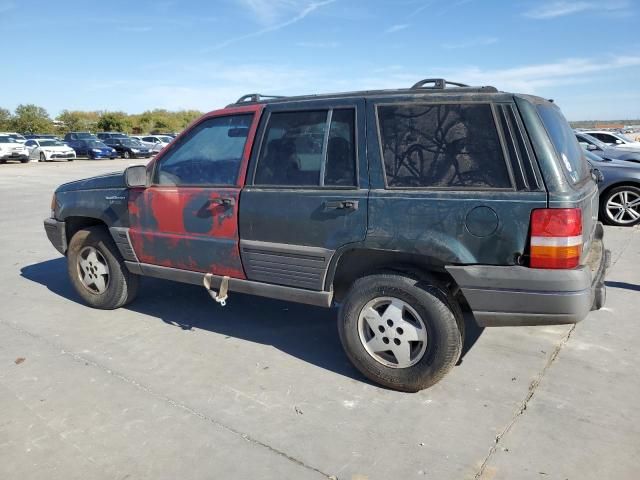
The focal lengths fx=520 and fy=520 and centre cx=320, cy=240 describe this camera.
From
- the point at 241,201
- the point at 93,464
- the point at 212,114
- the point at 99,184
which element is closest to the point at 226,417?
the point at 93,464

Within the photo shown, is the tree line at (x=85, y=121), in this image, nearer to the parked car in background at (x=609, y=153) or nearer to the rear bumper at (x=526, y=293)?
the parked car in background at (x=609, y=153)

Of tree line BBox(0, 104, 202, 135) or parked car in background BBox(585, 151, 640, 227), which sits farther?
tree line BBox(0, 104, 202, 135)

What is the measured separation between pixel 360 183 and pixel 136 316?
2.66 metres

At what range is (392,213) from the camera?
3203mm

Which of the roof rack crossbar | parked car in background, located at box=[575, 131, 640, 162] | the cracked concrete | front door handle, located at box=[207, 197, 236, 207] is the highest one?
the roof rack crossbar

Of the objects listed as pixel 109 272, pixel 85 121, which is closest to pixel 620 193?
pixel 109 272

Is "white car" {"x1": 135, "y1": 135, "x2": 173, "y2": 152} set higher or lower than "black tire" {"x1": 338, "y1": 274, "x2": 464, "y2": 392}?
higher

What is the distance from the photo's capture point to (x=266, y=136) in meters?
3.78

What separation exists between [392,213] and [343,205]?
326 mm

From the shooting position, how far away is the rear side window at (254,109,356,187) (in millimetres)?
3434

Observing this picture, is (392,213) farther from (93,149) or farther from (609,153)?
(93,149)

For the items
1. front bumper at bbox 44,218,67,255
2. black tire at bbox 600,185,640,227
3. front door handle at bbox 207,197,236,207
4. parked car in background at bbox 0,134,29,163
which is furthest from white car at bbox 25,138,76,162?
front door handle at bbox 207,197,236,207

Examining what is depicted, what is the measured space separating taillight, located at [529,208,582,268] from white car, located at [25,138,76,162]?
3213 centimetres

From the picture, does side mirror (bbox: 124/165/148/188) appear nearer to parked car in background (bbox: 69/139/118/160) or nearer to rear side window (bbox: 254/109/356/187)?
rear side window (bbox: 254/109/356/187)
